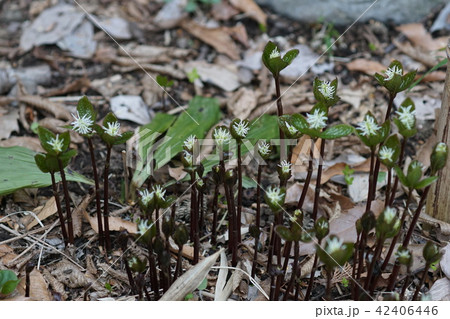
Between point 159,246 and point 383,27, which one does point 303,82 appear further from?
point 159,246

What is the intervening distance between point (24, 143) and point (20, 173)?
55 centimetres

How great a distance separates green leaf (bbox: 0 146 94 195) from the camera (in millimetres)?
2543

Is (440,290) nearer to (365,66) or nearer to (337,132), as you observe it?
(337,132)

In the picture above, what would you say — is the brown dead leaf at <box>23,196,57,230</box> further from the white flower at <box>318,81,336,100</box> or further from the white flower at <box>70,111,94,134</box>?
the white flower at <box>318,81,336,100</box>

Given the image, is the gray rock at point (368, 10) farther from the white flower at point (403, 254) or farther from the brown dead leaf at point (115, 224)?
the white flower at point (403, 254)

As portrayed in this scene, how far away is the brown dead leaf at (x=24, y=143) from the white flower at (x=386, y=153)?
193cm

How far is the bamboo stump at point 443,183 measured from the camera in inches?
94.3

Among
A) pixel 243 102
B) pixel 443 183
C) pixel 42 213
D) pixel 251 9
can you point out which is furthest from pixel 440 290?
pixel 251 9

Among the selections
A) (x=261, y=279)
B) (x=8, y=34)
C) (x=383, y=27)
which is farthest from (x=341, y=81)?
(x=8, y=34)

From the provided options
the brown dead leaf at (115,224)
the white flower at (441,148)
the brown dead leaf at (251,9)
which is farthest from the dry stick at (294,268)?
the brown dead leaf at (251,9)

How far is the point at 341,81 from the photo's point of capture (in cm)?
374

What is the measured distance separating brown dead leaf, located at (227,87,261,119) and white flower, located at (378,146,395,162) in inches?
60.5

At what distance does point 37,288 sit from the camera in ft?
7.58

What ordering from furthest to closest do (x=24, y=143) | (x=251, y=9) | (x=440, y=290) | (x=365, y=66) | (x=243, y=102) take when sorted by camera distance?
(x=251, y=9) < (x=365, y=66) < (x=243, y=102) < (x=24, y=143) < (x=440, y=290)
